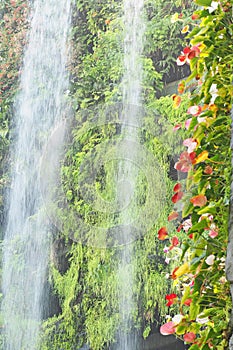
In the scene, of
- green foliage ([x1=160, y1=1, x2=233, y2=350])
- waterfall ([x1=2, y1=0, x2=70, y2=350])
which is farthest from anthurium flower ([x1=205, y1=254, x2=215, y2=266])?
waterfall ([x1=2, y1=0, x2=70, y2=350])

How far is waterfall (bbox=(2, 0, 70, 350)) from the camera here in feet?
13.9

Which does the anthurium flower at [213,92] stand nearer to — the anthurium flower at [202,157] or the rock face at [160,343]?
the anthurium flower at [202,157]

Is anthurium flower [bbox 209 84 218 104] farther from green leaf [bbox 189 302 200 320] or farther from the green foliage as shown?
green leaf [bbox 189 302 200 320]

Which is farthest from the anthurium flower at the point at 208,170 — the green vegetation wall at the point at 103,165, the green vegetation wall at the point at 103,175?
the green vegetation wall at the point at 103,175

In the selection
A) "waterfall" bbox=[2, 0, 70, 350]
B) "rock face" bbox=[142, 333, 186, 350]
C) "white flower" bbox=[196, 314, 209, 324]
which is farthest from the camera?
"waterfall" bbox=[2, 0, 70, 350]

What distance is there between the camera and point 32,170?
4.66 metres

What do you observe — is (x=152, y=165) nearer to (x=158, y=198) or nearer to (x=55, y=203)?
(x=158, y=198)

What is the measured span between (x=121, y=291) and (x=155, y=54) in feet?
5.71

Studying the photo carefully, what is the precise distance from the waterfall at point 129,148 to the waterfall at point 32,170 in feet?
1.77

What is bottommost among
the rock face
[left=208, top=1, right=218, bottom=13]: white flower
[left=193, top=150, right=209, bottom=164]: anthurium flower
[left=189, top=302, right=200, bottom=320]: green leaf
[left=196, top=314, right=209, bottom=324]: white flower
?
the rock face

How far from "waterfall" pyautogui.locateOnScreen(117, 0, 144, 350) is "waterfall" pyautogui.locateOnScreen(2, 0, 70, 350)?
540 mm

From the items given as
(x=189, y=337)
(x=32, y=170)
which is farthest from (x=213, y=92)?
(x=32, y=170)

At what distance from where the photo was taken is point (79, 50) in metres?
4.76

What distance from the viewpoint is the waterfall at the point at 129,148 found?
152 inches
